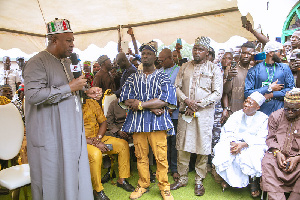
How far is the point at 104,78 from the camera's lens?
5.95 meters

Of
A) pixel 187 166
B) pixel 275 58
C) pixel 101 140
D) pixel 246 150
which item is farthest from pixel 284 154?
pixel 101 140

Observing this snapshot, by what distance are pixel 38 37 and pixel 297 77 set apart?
17.5 ft

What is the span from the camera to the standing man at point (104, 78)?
5883mm

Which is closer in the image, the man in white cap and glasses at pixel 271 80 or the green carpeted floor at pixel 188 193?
the green carpeted floor at pixel 188 193

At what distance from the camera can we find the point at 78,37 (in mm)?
5781

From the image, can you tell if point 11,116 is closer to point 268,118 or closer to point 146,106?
point 146,106

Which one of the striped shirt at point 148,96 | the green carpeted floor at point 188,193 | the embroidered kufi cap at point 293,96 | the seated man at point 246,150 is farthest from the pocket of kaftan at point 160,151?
the embroidered kufi cap at point 293,96

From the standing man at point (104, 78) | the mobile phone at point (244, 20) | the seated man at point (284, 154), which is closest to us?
the seated man at point (284, 154)

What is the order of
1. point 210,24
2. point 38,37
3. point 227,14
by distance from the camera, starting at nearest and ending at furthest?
point 227,14 < point 210,24 < point 38,37

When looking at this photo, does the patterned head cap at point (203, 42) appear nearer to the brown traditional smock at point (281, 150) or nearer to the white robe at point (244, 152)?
the white robe at point (244, 152)

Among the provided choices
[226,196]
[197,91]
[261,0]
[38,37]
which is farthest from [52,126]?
[261,0]

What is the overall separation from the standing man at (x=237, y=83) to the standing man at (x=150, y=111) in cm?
150

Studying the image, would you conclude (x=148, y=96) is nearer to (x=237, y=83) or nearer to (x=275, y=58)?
(x=237, y=83)

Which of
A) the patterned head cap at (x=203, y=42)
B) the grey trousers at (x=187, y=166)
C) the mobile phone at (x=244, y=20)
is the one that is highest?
the mobile phone at (x=244, y=20)
